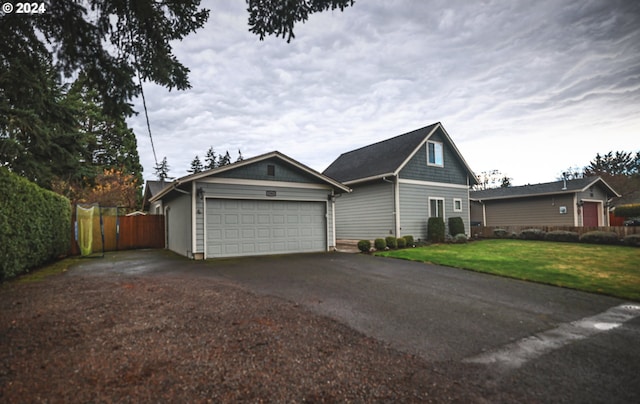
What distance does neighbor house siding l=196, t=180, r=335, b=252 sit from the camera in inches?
415

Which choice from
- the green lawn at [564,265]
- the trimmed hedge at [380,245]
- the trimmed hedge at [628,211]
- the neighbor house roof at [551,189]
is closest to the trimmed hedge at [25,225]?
the green lawn at [564,265]

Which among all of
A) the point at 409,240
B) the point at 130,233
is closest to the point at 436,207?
the point at 409,240

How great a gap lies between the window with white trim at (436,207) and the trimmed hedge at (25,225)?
54.0 ft

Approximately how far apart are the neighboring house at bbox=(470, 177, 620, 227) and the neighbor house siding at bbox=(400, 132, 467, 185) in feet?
23.0

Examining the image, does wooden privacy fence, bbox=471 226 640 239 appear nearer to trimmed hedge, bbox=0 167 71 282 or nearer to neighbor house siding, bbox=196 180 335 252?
neighbor house siding, bbox=196 180 335 252

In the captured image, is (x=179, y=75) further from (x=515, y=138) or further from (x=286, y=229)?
(x=515, y=138)

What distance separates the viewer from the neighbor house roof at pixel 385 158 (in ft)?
50.3

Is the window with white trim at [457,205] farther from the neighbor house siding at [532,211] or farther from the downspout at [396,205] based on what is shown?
the neighbor house siding at [532,211]

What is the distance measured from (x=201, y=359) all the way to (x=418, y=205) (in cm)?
1447

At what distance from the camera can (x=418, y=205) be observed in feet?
51.7

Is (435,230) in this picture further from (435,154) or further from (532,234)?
(532,234)

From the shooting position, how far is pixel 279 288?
20.1 ft

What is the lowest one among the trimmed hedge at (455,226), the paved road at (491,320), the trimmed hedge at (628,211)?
the paved road at (491,320)

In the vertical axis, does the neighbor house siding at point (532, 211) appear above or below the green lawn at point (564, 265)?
above
